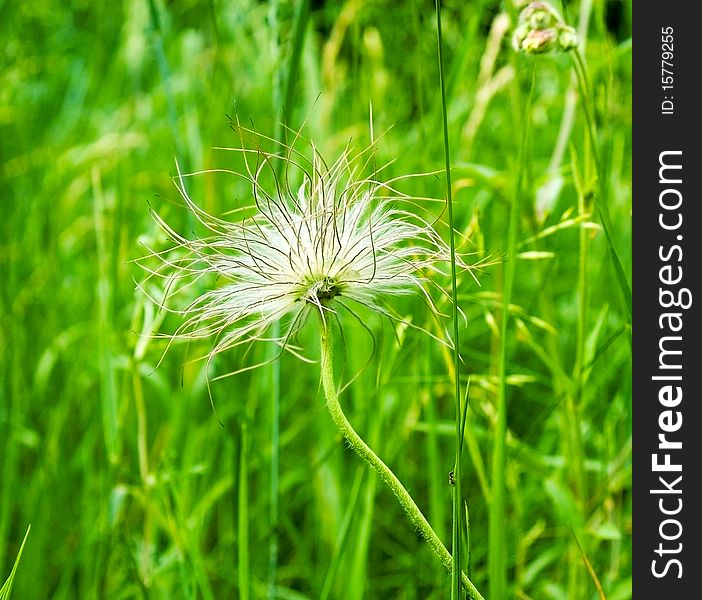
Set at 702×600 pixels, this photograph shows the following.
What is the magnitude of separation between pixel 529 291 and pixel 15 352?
2.88 ft

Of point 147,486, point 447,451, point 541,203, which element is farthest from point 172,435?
point 541,203

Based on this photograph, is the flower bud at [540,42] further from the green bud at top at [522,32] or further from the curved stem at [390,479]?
the curved stem at [390,479]

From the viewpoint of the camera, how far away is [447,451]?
1413 mm

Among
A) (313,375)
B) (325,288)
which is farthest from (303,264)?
(313,375)

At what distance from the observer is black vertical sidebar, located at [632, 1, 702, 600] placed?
31.0 inches

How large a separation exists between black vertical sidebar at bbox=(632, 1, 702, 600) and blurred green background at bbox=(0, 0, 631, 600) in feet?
0.25

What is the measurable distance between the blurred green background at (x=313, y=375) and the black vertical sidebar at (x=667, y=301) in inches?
3.0

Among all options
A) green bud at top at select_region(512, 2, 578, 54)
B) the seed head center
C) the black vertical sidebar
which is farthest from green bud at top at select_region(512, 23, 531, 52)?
the seed head center

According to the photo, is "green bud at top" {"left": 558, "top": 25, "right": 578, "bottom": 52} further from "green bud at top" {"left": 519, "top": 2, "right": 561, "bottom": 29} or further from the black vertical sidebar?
the black vertical sidebar

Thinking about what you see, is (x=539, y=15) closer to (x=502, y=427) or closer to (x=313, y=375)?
(x=502, y=427)

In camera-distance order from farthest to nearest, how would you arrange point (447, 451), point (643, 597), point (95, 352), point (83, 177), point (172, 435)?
point (83, 177), point (95, 352), point (447, 451), point (172, 435), point (643, 597)

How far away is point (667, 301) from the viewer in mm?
834

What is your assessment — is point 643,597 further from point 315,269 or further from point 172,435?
point 172,435

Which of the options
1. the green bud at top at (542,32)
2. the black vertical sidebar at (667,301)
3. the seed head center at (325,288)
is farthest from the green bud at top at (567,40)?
the seed head center at (325,288)
